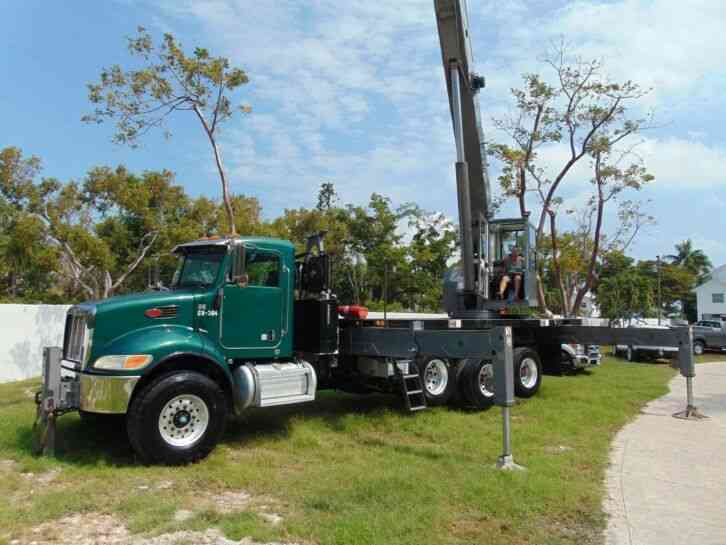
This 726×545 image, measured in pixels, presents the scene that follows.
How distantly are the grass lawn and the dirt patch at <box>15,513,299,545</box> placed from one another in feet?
0.28

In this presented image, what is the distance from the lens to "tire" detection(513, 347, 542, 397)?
447 inches

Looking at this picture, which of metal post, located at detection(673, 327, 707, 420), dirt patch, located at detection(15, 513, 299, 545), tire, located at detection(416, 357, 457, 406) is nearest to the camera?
dirt patch, located at detection(15, 513, 299, 545)

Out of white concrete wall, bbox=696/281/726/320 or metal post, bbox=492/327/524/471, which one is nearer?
metal post, bbox=492/327/524/471

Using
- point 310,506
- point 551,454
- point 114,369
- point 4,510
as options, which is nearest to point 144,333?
point 114,369

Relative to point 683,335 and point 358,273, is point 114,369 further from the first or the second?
point 358,273

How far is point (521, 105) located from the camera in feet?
83.5

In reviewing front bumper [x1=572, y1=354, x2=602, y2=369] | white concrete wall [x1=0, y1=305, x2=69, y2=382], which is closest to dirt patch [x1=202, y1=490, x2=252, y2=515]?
white concrete wall [x1=0, y1=305, x2=69, y2=382]

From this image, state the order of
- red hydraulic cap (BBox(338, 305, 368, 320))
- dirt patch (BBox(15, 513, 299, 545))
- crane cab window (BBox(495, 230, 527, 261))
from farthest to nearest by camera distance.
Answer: crane cab window (BBox(495, 230, 527, 261)) → red hydraulic cap (BBox(338, 305, 368, 320)) → dirt patch (BBox(15, 513, 299, 545))

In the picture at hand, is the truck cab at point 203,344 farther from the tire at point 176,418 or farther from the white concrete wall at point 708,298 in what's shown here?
the white concrete wall at point 708,298

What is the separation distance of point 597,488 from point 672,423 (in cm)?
448

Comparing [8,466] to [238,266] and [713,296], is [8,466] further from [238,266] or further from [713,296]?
[713,296]

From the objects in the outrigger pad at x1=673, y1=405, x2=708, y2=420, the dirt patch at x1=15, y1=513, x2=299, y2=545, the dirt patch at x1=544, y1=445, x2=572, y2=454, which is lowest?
the dirt patch at x1=15, y1=513, x2=299, y2=545

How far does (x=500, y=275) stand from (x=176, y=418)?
23.9 ft

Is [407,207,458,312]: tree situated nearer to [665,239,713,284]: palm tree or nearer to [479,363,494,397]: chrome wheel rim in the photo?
[479,363,494,397]: chrome wheel rim
